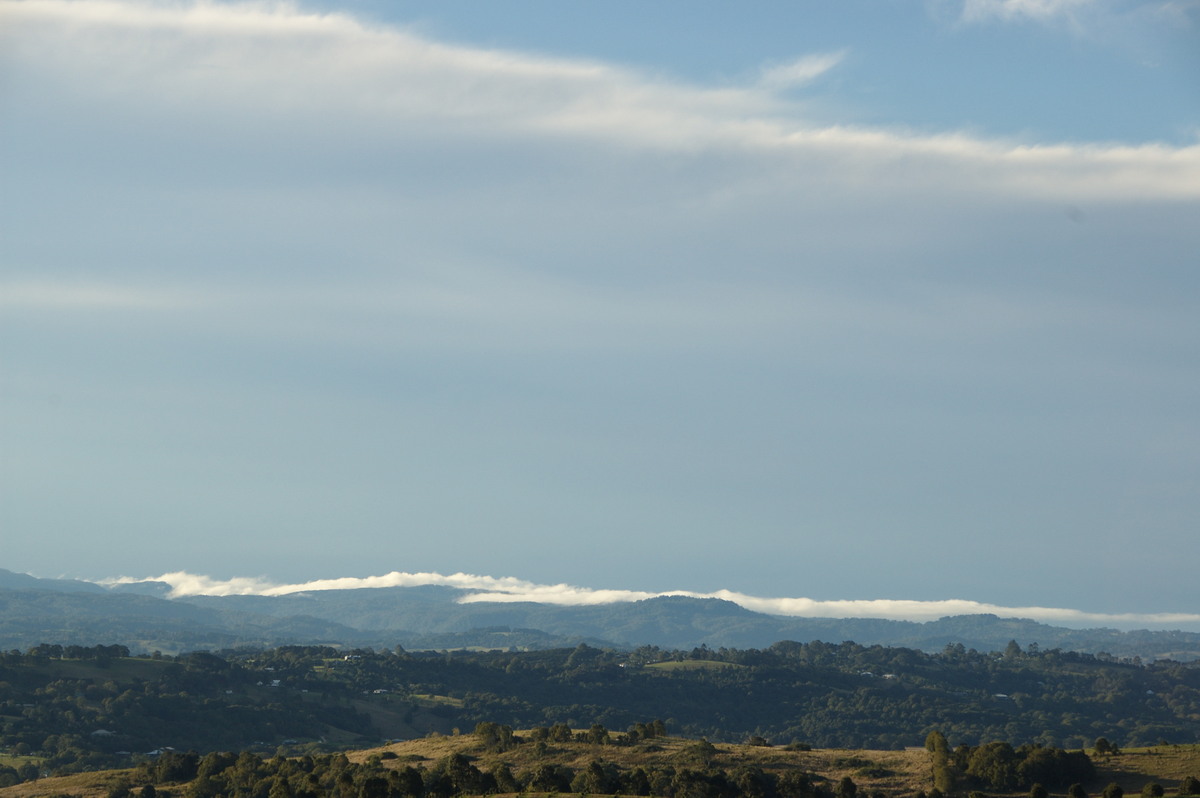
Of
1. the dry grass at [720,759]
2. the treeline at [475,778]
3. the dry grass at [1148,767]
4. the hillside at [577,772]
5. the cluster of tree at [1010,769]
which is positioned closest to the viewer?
the dry grass at [1148,767]

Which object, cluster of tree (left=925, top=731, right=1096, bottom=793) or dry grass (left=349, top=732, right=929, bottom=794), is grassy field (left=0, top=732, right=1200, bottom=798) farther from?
cluster of tree (left=925, top=731, right=1096, bottom=793)

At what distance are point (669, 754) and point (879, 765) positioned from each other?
2091 centimetres

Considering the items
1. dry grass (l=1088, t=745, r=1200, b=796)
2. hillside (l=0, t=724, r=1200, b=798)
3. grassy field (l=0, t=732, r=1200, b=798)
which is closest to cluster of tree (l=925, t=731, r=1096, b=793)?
hillside (l=0, t=724, r=1200, b=798)

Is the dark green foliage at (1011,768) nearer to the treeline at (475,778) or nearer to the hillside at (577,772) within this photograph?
the hillside at (577,772)

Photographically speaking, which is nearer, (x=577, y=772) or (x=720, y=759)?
(x=577, y=772)

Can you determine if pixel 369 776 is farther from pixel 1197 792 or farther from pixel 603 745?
pixel 1197 792

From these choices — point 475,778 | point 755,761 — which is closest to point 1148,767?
point 755,761

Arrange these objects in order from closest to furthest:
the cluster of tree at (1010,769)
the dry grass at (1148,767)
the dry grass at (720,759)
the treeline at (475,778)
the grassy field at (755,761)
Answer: the dry grass at (1148,767) < the cluster of tree at (1010,769) < the grassy field at (755,761) < the treeline at (475,778) < the dry grass at (720,759)

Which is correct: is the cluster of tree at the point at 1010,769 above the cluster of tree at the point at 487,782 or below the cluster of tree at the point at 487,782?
above

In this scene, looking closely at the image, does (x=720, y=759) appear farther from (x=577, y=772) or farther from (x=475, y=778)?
(x=475, y=778)

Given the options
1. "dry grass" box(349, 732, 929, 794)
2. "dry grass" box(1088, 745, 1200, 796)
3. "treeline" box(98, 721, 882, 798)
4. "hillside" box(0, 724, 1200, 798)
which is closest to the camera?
"dry grass" box(1088, 745, 1200, 796)

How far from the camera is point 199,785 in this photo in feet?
412

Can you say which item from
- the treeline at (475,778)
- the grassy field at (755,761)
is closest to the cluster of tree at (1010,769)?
the grassy field at (755,761)

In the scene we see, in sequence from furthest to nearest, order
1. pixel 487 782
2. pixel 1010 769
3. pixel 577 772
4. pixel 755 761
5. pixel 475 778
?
pixel 755 761 < pixel 577 772 < pixel 487 782 < pixel 475 778 < pixel 1010 769
